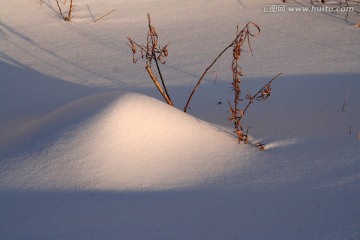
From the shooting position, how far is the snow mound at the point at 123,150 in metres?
2.04

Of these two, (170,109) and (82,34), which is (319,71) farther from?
(82,34)

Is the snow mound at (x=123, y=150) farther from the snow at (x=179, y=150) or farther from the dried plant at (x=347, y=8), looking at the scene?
the dried plant at (x=347, y=8)

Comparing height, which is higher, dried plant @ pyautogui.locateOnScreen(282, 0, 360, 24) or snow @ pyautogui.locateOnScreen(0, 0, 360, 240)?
dried plant @ pyautogui.locateOnScreen(282, 0, 360, 24)

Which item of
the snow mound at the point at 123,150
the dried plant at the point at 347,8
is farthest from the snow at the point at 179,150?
the dried plant at the point at 347,8

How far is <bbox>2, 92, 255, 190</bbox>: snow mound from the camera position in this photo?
80.5 inches

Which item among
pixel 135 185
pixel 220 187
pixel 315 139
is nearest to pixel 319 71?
pixel 315 139

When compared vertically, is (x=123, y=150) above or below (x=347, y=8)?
below

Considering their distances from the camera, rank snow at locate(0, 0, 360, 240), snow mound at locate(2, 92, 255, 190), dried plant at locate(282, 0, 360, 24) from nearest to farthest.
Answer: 1. snow at locate(0, 0, 360, 240)
2. snow mound at locate(2, 92, 255, 190)
3. dried plant at locate(282, 0, 360, 24)

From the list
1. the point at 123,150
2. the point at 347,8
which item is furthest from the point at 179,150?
the point at 347,8

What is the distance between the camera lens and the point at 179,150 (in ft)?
7.40

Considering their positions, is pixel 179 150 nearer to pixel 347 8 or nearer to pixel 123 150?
pixel 123 150

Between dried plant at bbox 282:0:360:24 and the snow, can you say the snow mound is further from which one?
dried plant at bbox 282:0:360:24

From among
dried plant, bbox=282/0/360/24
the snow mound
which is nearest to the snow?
the snow mound

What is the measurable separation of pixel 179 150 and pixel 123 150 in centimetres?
28
